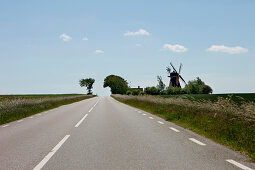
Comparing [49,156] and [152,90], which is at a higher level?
[152,90]

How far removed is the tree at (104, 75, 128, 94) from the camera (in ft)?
404

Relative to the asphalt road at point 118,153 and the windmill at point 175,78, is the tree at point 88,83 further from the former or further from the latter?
the asphalt road at point 118,153

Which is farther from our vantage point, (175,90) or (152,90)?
(152,90)

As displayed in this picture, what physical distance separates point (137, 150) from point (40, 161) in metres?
2.26

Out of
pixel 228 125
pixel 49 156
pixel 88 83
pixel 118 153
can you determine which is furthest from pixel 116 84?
pixel 49 156

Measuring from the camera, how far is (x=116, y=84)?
414ft

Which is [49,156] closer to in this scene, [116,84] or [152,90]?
[152,90]

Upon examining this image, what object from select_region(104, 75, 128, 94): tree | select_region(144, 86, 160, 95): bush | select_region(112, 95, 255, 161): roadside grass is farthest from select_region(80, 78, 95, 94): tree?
select_region(112, 95, 255, 161): roadside grass

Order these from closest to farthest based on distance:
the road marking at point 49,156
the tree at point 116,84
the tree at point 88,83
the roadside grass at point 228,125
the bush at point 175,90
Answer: the road marking at point 49,156 < the roadside grass at point 228,125 < the bush at point 175,90 < the tree at point 116,84 < the tree at point 88,83

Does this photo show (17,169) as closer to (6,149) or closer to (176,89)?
(6,149)

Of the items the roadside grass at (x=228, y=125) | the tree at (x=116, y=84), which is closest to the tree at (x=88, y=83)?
the tree at (x=116, y=84)

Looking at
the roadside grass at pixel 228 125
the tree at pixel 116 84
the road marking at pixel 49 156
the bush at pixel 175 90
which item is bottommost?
the road marking at pixel 49 156

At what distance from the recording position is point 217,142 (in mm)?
7250

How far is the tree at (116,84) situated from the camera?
123188 mm
